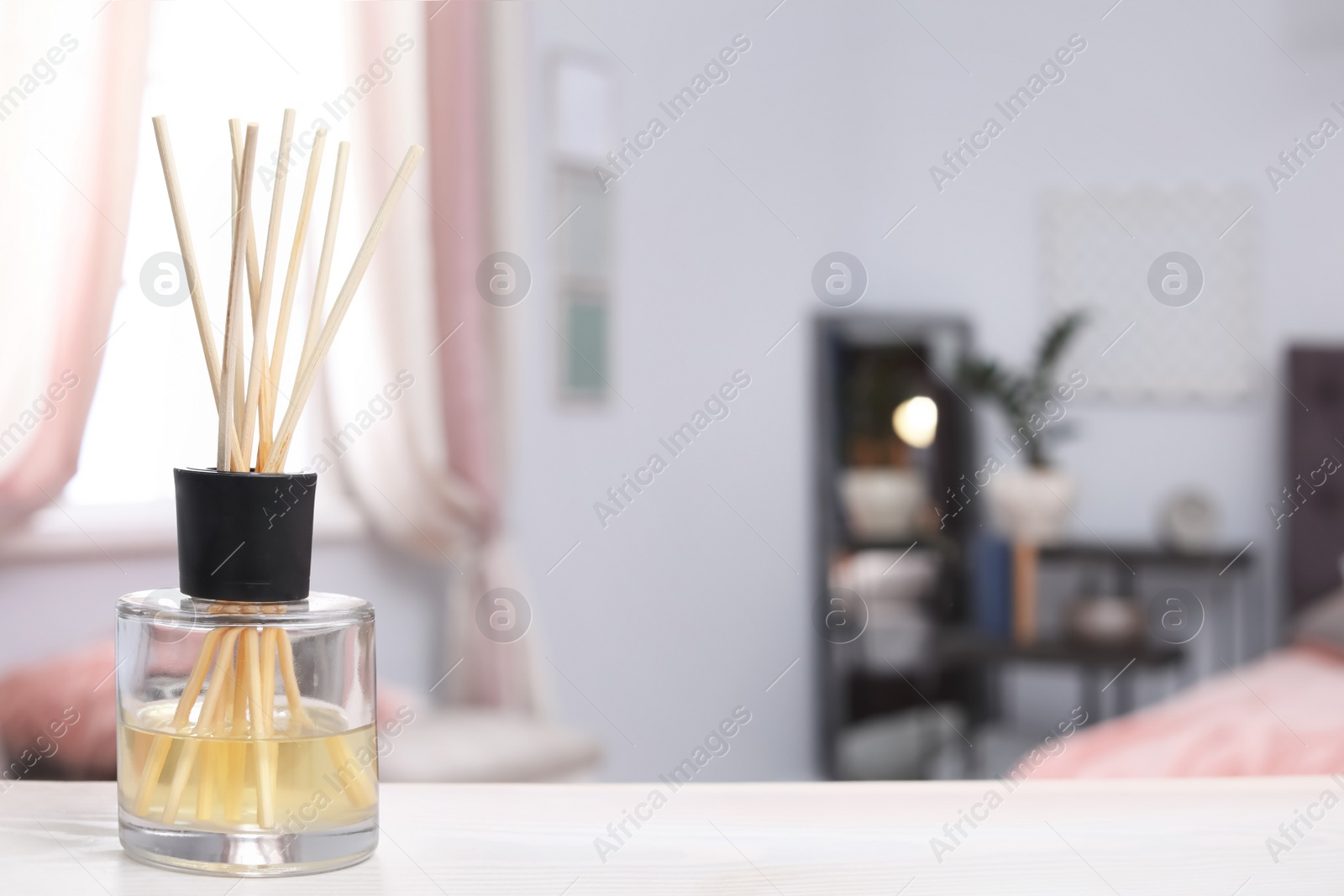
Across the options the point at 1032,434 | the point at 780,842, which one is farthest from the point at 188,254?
the point at 1032,434

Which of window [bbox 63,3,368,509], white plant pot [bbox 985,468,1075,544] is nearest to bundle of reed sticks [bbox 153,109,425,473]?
window [bbox 63,3,368,509]

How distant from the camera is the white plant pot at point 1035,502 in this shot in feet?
11.2

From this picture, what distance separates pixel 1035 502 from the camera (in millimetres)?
3404

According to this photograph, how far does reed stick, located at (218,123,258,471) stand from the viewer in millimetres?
505

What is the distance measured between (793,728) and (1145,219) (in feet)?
6.00

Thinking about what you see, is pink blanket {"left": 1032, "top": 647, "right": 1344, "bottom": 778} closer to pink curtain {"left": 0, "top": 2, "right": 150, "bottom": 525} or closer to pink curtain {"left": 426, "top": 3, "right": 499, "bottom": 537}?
pink curtain {"left": 426, "top": 3, "right": 499, "bottom": 537}

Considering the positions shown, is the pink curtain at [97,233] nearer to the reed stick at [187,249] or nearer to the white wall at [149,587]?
the white wall at [149,587]

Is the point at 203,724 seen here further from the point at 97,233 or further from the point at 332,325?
the point at 97,233

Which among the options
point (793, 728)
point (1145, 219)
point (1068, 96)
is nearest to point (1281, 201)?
point (1145, 219)

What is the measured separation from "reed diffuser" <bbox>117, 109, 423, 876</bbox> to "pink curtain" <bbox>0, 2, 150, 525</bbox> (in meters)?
1.75

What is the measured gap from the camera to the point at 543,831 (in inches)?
23.2

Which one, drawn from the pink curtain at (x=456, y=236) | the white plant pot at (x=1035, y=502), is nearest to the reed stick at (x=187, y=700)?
the pink curtain at (x=456, y=236)

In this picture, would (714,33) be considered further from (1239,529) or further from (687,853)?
(687,853)

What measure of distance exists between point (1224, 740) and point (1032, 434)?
177 centimetres
